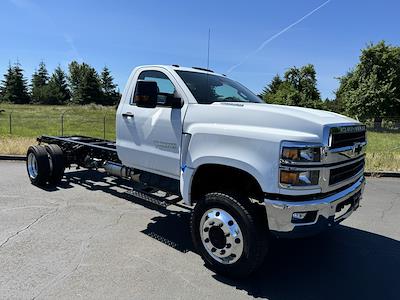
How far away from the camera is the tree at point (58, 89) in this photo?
256 ft

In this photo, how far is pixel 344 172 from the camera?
12.9ft

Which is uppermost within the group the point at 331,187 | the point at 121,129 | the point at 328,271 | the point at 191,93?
the point at 191,93

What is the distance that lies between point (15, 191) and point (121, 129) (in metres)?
3.29

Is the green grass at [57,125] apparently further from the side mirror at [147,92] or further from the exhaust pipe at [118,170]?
the side mirror at [147,92]

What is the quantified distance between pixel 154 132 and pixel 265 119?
5.40ft

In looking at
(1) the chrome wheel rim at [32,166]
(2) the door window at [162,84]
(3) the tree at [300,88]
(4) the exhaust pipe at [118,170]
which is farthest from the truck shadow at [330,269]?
(3) the tree at [300,88]

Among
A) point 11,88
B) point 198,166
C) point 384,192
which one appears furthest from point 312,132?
point 11,88

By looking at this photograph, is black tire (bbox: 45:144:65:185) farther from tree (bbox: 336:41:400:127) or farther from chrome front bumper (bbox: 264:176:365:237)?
tree (bbox: 336:41:400:127)

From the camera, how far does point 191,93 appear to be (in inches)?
178

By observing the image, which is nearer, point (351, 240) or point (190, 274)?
point (190, 274)

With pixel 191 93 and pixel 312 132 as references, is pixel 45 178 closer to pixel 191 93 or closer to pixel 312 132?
pixel 191 93

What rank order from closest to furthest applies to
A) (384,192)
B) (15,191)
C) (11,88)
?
(15,191), (384,192), (11,88)

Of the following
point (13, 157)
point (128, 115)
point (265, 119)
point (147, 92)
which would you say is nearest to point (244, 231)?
point (265, 119)

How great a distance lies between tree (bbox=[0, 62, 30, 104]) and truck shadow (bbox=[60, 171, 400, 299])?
264 feet
